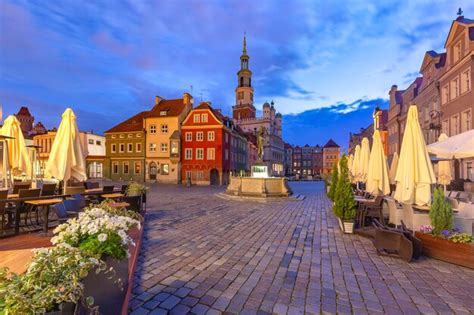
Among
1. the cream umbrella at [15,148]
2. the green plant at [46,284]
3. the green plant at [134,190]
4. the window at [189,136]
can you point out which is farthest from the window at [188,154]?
the green plant at [46,284]

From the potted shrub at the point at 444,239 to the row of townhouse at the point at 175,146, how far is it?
104ft

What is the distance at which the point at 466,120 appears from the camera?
A: 734 inches

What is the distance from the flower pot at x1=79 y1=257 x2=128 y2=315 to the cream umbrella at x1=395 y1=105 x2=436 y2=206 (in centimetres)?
683

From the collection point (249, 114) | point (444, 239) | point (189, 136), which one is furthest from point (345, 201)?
point (249, 114)

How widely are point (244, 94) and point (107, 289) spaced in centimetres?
8672

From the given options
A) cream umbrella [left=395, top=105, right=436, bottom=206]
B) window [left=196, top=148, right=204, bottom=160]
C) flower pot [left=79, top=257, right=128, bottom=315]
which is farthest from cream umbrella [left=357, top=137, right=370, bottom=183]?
window [left=196, top=148, right=204, bottom=160]

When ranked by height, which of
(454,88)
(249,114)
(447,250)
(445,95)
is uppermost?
(249,114)

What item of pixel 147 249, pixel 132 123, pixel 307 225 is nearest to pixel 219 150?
pixel 132 123

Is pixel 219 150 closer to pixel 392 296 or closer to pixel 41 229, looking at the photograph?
pixel 41 229

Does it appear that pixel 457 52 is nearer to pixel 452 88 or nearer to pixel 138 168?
pixel 452 88

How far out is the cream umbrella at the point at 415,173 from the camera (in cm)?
668

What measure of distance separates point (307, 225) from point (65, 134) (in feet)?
29.5

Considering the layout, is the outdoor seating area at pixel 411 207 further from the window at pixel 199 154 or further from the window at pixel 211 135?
the window at pixel 199 154

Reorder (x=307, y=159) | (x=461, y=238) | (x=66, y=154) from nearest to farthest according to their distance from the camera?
1. (x=461, y=238)
2. (x=66, y=154)
3. (x=307, y=159)
